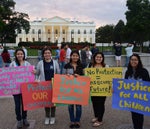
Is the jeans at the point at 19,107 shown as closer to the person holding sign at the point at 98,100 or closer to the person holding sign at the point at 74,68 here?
the person holding sign at the point at 74,68

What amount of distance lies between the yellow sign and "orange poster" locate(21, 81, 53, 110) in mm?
962

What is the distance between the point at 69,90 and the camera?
6387mm

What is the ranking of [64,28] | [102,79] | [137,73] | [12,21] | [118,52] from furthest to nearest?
1. [64,28]
2. [12,21]
3. [118,52]
4. [102,79]
5. [137,73]

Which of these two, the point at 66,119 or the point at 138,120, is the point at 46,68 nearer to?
the point at 66,119

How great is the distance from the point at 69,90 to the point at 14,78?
4.12ft

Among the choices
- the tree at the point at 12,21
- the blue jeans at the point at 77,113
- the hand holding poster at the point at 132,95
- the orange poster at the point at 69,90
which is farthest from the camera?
the tree at the point at 12,21

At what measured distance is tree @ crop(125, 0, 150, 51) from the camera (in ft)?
166

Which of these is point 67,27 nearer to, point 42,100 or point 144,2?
point 144,2

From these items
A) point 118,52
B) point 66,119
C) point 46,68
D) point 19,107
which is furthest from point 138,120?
point 118,52

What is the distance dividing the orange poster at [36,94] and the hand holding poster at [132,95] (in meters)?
1.50

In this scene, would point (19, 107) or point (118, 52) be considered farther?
point (118, 52)

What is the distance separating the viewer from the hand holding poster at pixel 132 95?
570 centimetres

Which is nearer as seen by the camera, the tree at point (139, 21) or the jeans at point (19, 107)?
the jeans at point (19, 107)

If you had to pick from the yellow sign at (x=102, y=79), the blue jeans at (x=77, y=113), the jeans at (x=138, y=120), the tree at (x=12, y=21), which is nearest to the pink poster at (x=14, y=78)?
the blue jeans at (x=77, y=113)
